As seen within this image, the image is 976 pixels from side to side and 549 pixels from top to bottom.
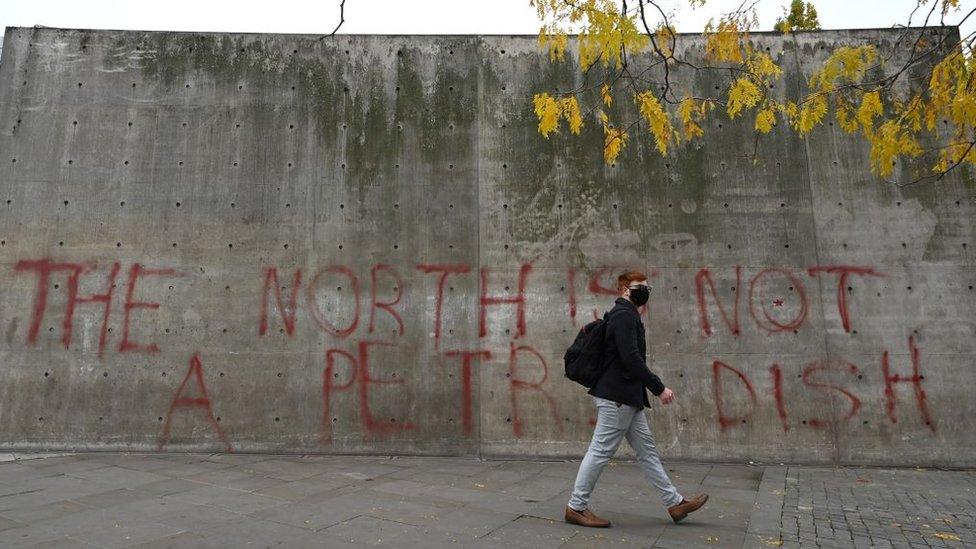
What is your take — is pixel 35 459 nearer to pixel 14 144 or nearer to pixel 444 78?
pixel 14 144

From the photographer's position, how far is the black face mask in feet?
14.3

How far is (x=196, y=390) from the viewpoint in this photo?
6.65 m

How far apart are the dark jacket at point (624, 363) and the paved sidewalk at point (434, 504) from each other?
94cm

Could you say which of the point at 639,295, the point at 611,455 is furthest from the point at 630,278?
the point at 611,455

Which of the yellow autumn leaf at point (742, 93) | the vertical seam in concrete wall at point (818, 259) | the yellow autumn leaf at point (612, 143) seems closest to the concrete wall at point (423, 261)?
the vertical seam in concrete wall at point (818, 259)

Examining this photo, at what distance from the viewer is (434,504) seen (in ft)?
15.3

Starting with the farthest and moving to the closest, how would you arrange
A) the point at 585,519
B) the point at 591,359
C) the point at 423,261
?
the point at 423,261, the point at 591,359, the point at 585,519

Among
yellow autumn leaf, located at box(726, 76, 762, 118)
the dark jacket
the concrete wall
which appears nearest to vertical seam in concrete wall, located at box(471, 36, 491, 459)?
the concrete wall

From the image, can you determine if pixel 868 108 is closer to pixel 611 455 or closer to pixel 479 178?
pixel 611 455

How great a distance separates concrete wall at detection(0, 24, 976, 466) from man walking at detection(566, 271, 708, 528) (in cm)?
236

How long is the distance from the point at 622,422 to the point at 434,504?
1672mm

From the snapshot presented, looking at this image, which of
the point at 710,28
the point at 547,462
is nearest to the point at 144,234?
the point at 547,462

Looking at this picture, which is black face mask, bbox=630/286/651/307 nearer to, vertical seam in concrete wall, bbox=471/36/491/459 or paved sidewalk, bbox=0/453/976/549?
paved sidewalk, bbox=0/453/976/549

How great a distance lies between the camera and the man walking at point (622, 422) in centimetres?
415
